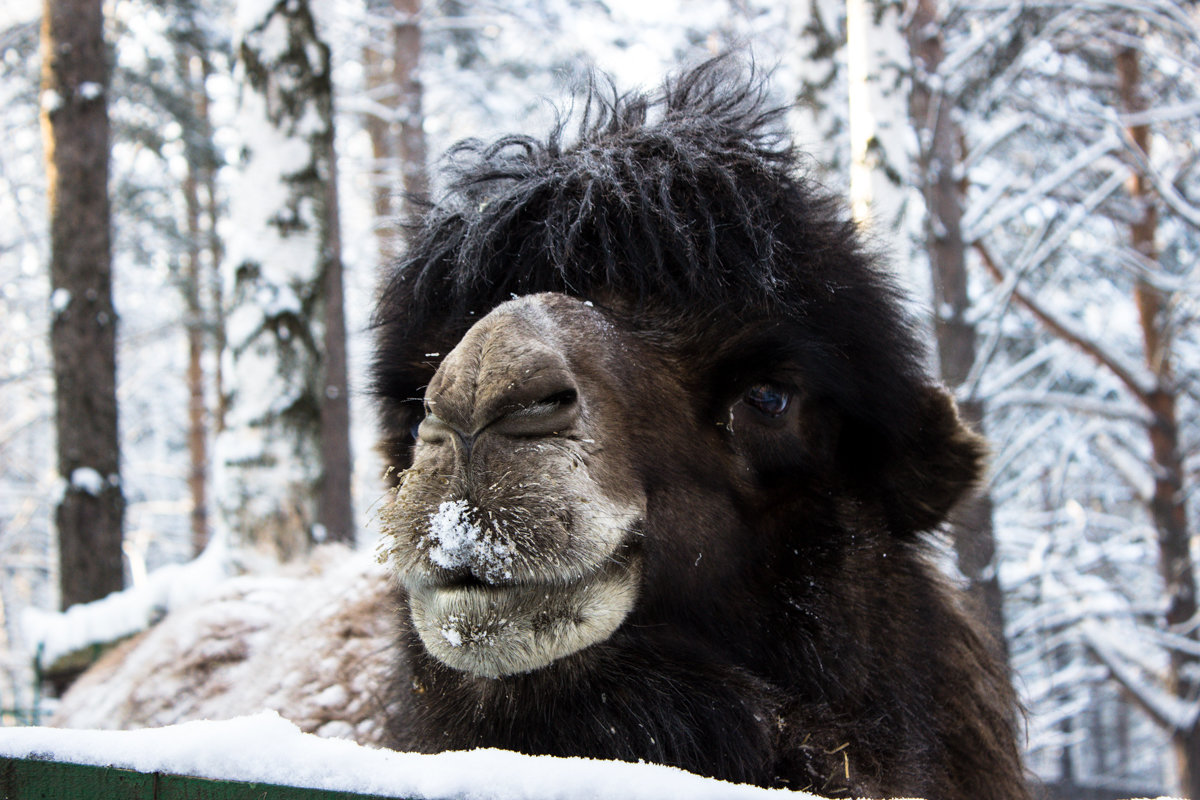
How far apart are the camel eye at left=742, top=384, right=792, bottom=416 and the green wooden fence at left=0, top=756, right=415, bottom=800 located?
135 cm

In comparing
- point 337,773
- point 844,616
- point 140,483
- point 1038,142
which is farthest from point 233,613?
point 140,483

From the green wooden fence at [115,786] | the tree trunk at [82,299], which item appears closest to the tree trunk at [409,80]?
the tree trunk at [82,299]

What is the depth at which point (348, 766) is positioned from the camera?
3.98ft

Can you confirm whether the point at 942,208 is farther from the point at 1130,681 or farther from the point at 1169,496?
the point at 1130,681

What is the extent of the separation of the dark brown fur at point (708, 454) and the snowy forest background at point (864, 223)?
17.9 inches

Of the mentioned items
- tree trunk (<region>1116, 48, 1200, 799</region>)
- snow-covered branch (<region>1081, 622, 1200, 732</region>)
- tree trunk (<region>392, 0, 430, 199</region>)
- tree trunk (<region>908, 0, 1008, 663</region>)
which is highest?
tree trunk (<region>392, 0, 430, 199</region>)

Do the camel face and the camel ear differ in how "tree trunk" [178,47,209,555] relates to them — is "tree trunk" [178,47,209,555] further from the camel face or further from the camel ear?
the camel face

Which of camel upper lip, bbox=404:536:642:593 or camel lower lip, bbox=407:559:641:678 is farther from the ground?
camel upper lip, bbox=404:536:642:593

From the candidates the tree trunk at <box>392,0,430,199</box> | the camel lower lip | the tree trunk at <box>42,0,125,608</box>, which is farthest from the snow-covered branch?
the tree trunk at <box>392,0,430,199</box>

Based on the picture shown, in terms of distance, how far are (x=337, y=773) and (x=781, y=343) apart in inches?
56.0

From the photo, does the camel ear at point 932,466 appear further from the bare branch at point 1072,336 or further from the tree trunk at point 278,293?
the bare branch at point 1072,336

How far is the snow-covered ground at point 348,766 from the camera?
1.16 meters

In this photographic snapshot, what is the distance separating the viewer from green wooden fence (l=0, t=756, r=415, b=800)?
3.93ft

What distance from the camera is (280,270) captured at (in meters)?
6.84
